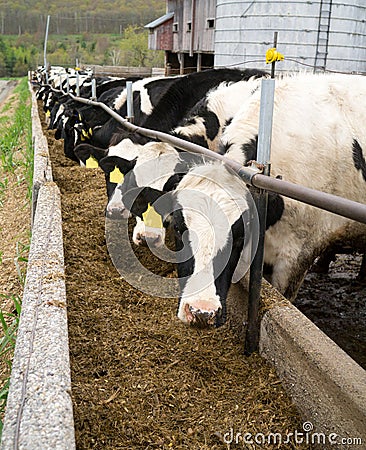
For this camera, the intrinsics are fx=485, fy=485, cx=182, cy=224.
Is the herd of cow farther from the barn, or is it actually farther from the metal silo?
the metal silo

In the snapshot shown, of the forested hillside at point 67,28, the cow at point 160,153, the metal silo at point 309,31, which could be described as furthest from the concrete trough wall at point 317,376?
the forested hillside at point 67,28

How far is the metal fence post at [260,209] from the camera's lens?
2.22 metres

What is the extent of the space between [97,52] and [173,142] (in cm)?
7585

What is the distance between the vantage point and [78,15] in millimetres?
85938

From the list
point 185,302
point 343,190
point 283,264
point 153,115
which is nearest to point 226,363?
point 185,302

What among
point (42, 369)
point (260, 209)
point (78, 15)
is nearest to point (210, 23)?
point (260, 209)

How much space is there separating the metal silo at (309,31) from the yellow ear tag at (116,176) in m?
9.34

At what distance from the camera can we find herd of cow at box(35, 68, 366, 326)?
2.34 meters

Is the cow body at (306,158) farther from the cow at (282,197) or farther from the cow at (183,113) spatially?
the cow at (183,113)

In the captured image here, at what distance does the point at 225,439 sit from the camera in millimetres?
2035

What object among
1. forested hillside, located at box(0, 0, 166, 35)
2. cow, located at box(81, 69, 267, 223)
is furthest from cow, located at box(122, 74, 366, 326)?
forested hillside, located at box(0, 0, 166, 35)

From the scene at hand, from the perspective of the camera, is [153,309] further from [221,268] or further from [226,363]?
[221,268]

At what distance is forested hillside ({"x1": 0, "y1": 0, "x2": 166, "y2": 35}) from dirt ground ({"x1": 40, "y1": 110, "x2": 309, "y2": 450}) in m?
79.1

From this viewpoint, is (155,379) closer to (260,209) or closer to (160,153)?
(260,209)
